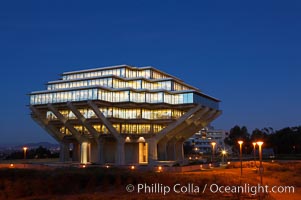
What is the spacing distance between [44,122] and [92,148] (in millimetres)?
11247

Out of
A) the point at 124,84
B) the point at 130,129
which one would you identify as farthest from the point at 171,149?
the point at 124,84

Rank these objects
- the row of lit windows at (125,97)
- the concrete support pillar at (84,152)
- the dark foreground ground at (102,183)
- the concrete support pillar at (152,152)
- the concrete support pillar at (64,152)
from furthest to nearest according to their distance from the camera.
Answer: the concrete support pillar at (64,152), the concrete support pillar at (84,152), the row of lit windows at (125,97), the concrete support pillar at (152,152), the dark foreground ground at (102,183)

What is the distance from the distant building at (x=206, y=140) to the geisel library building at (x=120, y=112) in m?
91.3

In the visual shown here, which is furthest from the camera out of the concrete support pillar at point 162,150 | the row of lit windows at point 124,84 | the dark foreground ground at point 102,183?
the concrete support pillar at point 162,150

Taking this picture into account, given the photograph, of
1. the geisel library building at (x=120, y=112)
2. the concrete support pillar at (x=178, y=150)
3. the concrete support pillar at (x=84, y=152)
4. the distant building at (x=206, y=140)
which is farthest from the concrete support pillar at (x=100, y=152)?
the distant building at (x=206, y=140)

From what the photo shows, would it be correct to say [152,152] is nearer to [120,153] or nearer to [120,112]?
[120,153]

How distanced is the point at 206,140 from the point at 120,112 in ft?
364

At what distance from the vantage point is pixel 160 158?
71750mm

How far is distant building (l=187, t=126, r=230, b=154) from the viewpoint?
16775cm

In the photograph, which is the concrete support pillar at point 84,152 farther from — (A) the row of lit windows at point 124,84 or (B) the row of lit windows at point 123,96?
(A) the row of lit windows at point 124,84

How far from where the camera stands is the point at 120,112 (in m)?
69.0

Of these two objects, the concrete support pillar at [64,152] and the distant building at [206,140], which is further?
the distant building at [206,140]

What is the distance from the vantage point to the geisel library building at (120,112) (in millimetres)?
66875

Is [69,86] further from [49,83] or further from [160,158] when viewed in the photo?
[160,158]
